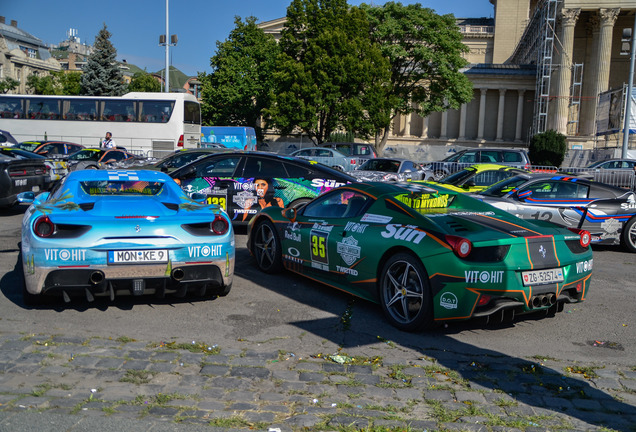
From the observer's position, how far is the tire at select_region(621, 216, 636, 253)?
1062cm

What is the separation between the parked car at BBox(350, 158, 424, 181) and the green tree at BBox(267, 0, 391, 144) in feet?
70.3

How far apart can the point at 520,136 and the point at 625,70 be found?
12.5 metres

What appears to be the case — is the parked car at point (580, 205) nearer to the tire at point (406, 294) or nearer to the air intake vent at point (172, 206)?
the tire at point (406, 294)

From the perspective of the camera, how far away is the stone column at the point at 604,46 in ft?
170

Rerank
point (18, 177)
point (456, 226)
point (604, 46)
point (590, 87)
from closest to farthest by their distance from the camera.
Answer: point (456, 226) → point (18, 177) → point (604, 46) → point (590, 87)

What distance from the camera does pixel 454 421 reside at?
3.72m

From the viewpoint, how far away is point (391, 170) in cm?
2052

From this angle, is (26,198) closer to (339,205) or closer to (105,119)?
(339,205)

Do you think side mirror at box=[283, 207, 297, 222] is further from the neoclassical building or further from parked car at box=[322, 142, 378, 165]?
the neoclassical building

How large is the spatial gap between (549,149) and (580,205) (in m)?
32.8

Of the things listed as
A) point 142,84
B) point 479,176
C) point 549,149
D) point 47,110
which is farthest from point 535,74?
point 479,176

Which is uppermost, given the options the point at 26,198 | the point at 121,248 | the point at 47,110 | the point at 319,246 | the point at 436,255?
the point at 47,110

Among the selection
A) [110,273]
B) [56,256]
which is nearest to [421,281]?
[110,273]

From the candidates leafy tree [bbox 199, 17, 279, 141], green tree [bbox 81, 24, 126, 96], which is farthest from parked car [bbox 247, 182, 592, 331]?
green tree [bbox 81, 24, 126, 96]
